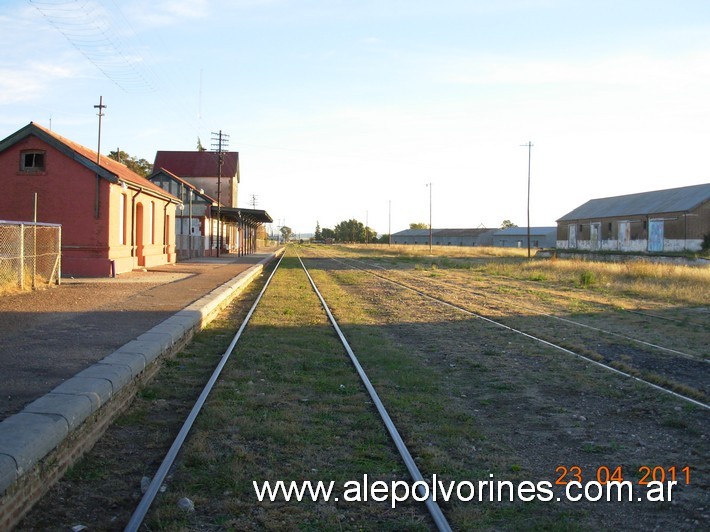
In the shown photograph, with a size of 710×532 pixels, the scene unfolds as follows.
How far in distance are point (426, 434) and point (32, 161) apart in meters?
20.8

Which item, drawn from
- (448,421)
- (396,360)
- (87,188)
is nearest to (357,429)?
(448,421)

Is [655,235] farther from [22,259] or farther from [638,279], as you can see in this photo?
[22,259]

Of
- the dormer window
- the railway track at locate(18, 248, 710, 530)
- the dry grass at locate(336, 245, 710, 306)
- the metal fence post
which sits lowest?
the railway track at locate(18, 248, 710, 530)

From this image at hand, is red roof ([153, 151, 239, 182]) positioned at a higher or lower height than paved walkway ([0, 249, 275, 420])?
higher

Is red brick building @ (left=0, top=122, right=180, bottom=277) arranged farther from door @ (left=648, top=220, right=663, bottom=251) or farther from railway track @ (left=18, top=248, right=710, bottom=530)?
door @ (left=648, top=220, right=663, bottom=251)

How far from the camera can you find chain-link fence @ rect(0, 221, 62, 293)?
1614 centimetres

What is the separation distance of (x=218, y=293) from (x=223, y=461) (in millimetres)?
12916

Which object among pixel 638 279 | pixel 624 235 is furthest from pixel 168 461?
pixel 624 235

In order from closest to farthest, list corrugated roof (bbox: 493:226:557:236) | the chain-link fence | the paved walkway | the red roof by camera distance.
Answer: the paved walkway, the chain-link fence, the red roof, corrugated roof (bbox: 493:226:557:236)

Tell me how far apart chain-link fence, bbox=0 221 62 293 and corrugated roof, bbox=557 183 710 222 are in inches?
2208

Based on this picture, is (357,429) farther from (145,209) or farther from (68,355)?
(145,209)

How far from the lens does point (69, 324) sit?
37.7 ft

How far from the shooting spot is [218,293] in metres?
18.0

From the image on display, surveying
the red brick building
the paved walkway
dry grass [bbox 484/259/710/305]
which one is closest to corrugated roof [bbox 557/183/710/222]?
dry grass [bbox 484/259/710/305]
